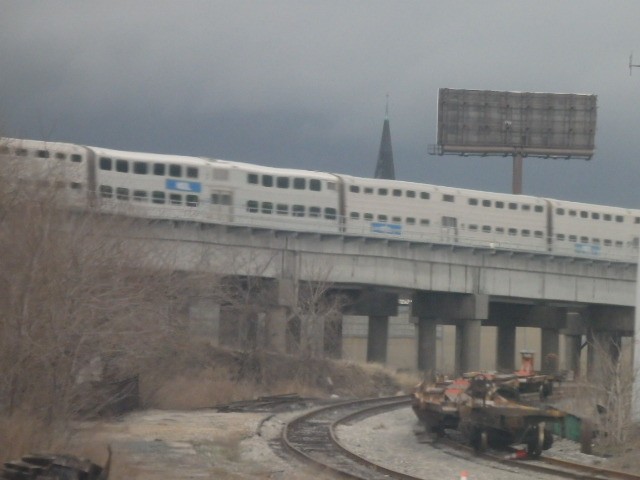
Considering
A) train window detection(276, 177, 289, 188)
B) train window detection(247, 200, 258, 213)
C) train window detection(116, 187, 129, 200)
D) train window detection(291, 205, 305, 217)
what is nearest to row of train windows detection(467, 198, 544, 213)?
train window detection(291, 205, 305, 217)

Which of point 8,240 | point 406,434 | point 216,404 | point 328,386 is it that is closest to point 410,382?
point 328,386

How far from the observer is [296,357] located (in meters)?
52.2

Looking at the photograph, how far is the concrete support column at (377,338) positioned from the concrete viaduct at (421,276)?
0.23ft

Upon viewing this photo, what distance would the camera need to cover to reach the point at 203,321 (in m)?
51.8

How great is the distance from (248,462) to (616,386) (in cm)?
923

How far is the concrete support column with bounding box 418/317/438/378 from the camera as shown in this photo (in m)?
68.8

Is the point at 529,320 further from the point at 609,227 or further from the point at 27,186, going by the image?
the point at 27,186

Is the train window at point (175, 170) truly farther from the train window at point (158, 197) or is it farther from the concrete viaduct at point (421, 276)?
the concrete viaduct at point (421, 276)

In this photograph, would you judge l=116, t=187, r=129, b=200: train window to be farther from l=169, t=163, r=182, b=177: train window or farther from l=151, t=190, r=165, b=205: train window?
l=169, t=163, r=182, b=177: train window

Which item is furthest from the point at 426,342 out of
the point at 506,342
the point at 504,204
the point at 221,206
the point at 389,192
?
the point at 221,206

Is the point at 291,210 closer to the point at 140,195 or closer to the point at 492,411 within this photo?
the point at 140,195

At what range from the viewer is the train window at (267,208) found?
5647 centimetres

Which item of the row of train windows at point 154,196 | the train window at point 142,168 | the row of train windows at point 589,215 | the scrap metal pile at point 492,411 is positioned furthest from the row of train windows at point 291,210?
the scrap metal pile at point 492,411

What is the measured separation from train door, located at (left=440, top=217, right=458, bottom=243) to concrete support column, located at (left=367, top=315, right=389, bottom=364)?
11.5 metres
